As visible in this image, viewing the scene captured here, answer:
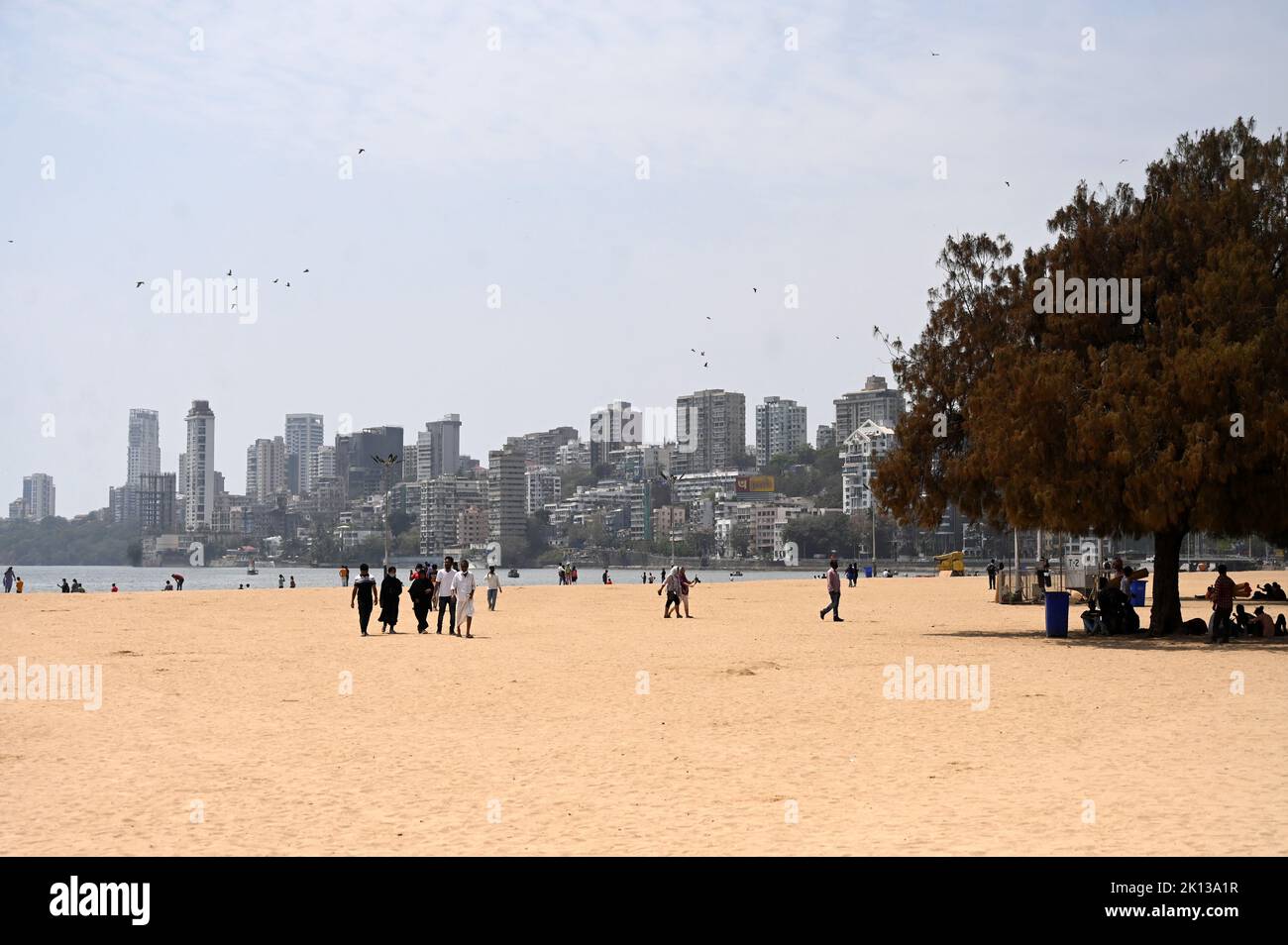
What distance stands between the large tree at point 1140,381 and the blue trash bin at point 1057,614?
208cm

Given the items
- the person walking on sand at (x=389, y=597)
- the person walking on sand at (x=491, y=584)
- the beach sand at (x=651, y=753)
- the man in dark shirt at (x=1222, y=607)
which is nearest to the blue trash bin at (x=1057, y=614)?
the beach sand at (x=651, y=753)

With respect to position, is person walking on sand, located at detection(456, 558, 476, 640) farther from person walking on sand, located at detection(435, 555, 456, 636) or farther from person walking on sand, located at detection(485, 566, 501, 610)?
person walking on sand, located at detection(485, 566, 501, 610)

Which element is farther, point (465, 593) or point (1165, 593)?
point (465, 593)

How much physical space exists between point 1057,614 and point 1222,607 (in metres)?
3.81

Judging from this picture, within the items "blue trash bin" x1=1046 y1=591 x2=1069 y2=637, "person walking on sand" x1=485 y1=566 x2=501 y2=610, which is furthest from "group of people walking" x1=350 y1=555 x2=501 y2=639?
"blue trash bin" x1=1046 y1=591 x2=1069 y2=637

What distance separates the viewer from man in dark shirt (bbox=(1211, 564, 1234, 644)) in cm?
2756

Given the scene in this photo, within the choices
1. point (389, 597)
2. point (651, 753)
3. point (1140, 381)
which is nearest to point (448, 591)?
point (389, 597)

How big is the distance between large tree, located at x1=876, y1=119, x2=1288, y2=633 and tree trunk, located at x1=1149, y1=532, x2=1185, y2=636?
0.17 feet

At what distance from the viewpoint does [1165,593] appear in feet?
101

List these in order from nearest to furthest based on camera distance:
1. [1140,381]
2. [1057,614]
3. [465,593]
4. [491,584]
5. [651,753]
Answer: [651,753] < [1140,381] < [1057,614] < [465,593] < [491,584]

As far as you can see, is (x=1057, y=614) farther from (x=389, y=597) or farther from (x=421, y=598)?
(x=389, y=597)

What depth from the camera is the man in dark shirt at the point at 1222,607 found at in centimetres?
2756

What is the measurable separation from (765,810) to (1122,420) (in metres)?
17.8
